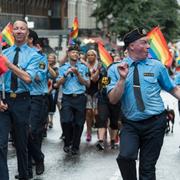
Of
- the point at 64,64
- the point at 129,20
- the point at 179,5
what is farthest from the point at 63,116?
the point at 179,5

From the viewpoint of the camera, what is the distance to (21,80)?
23.6 ft

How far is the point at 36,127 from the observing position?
8891 mm

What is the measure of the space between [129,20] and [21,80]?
36.6m

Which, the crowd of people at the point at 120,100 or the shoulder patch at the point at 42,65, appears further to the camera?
the shoulder patch at the point at 42,65

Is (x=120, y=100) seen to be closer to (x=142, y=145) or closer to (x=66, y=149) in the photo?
(x=142, y=145)

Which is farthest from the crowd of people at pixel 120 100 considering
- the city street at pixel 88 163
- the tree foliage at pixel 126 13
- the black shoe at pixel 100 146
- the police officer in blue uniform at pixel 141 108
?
the tree foliage at pixel 126 13

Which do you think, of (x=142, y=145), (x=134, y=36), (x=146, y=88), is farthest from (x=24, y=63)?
(x=142, y=145)

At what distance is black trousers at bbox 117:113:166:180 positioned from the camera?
246 inches

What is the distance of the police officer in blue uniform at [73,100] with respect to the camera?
10758 millimetres

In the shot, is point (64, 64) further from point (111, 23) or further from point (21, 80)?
point (111, 23)

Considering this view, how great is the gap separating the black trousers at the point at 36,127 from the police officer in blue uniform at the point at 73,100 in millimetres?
1407

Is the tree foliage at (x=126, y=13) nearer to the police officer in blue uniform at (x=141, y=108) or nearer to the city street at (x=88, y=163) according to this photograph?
the city street at (x=88, y=163)

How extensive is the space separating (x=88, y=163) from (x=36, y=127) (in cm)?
131

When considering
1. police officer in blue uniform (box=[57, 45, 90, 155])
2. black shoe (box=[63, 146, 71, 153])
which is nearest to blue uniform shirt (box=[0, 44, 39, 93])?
police officer in blue uniform (box=[57, 45, 90, 155])
